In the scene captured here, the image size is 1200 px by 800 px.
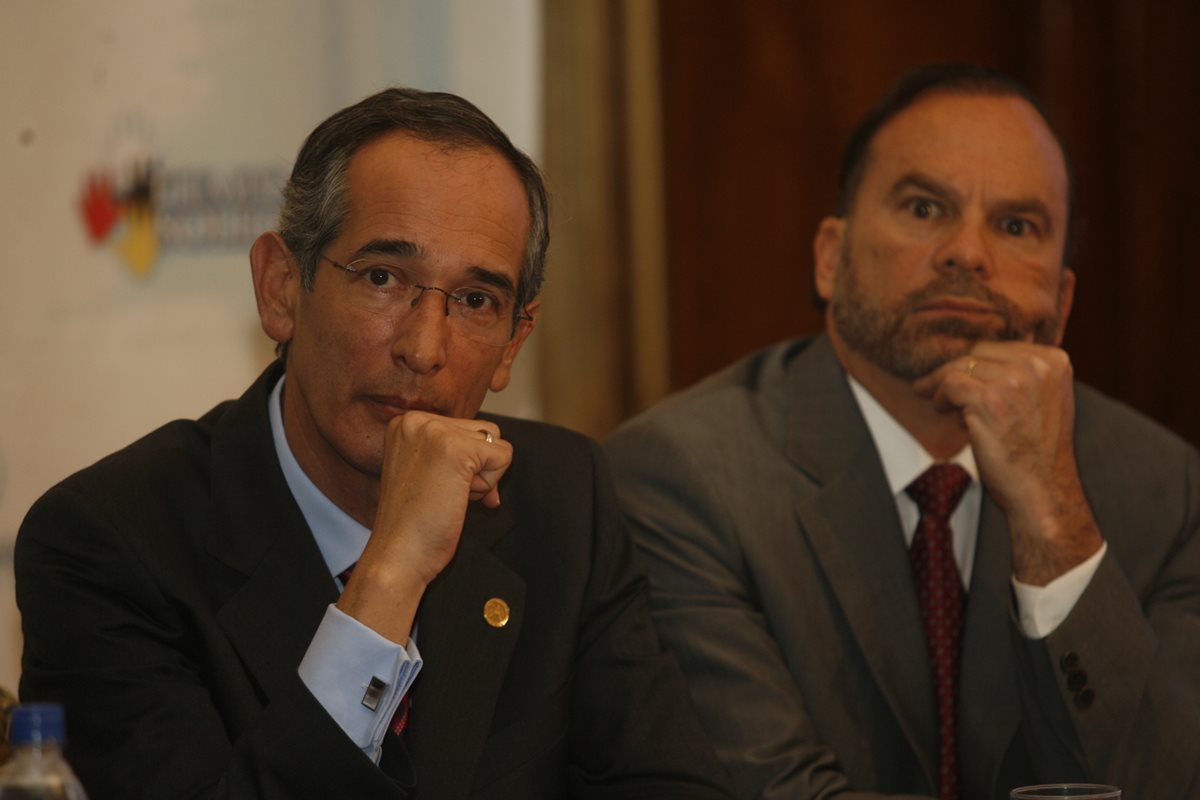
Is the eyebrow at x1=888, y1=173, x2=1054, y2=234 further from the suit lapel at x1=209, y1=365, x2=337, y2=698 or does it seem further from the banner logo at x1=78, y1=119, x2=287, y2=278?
the banner logo at x1=78, y1=119, x2=287, y2=278

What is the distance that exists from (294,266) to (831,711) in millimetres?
1284

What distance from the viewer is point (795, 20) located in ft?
15.2

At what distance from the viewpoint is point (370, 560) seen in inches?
85.2

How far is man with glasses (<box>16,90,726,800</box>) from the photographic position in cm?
212

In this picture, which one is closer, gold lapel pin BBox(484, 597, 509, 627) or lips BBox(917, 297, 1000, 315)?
gold lapel pin BBox(484, 597, 509, 627)

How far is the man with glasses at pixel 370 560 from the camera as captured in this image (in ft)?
6.94

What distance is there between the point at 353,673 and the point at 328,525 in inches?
18.2

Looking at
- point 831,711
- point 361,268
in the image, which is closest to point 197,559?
point 361,268

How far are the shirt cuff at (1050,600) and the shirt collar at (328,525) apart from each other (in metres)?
1.21

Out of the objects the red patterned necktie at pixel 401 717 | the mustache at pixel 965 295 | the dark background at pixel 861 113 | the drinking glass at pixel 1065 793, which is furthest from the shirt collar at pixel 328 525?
the dark background at pixel 861 113

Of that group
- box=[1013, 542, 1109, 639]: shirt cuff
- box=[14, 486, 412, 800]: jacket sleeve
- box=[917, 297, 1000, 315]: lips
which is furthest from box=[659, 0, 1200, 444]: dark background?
box=[14, 486, 412, 800]: jacket sleeve

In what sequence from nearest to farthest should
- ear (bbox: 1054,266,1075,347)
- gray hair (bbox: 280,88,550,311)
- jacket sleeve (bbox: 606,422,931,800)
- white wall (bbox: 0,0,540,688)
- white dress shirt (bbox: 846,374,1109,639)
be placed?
gray hair (bbox: 280,88,550,311)
jacket sleeve (bbox: 606,422,931,800)
white dress shirt (bbox: 846,374,1109,639)
ear (bbox: 1054,266,1075,347)
white wall (bbox: 0,0,540,688)

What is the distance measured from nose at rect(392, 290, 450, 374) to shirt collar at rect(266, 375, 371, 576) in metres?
0.30

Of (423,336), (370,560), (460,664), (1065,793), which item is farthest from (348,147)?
(1065,793)
